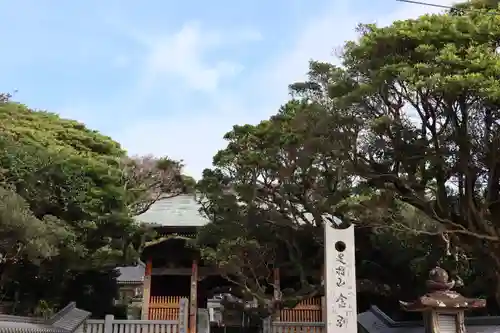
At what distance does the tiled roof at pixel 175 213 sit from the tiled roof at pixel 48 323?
4334mm

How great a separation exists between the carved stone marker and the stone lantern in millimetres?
2360

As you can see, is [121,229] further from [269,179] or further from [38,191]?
[269,179]

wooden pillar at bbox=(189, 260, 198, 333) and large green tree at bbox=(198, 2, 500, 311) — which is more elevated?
large green tree at bbox=(198, 2, 500, 311)

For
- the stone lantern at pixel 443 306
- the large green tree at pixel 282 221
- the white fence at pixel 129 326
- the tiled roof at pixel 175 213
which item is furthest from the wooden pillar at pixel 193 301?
the stone lantern at pixel 443 306

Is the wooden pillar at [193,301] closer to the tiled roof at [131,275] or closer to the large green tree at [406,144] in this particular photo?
the large green tree at [406,144]

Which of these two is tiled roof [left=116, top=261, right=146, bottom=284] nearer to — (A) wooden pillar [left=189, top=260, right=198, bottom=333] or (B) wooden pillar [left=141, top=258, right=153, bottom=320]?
(B) wooden pillar [left=141, top=258, right=153, bottom=320]

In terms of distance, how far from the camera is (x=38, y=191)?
13.8 m

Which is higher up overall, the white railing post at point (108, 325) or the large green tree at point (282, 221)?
the large green tree at point (282, 221)

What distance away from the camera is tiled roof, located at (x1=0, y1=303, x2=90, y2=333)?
11622 millimetres

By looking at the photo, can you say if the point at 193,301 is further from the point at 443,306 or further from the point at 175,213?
the point at 443,306

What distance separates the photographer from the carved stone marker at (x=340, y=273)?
7535 millimetres

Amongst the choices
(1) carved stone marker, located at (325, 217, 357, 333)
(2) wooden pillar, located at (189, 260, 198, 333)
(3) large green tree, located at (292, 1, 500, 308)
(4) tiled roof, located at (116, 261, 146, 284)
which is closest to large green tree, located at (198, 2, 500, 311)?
(3) large green tree, located at (292, 1, 500, 308)

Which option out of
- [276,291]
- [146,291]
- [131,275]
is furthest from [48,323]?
[131,275]

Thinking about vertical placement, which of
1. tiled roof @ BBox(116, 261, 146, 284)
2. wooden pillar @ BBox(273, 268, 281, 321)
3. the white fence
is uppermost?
tiled roof @ BBox(116, 261, 146, 284)
